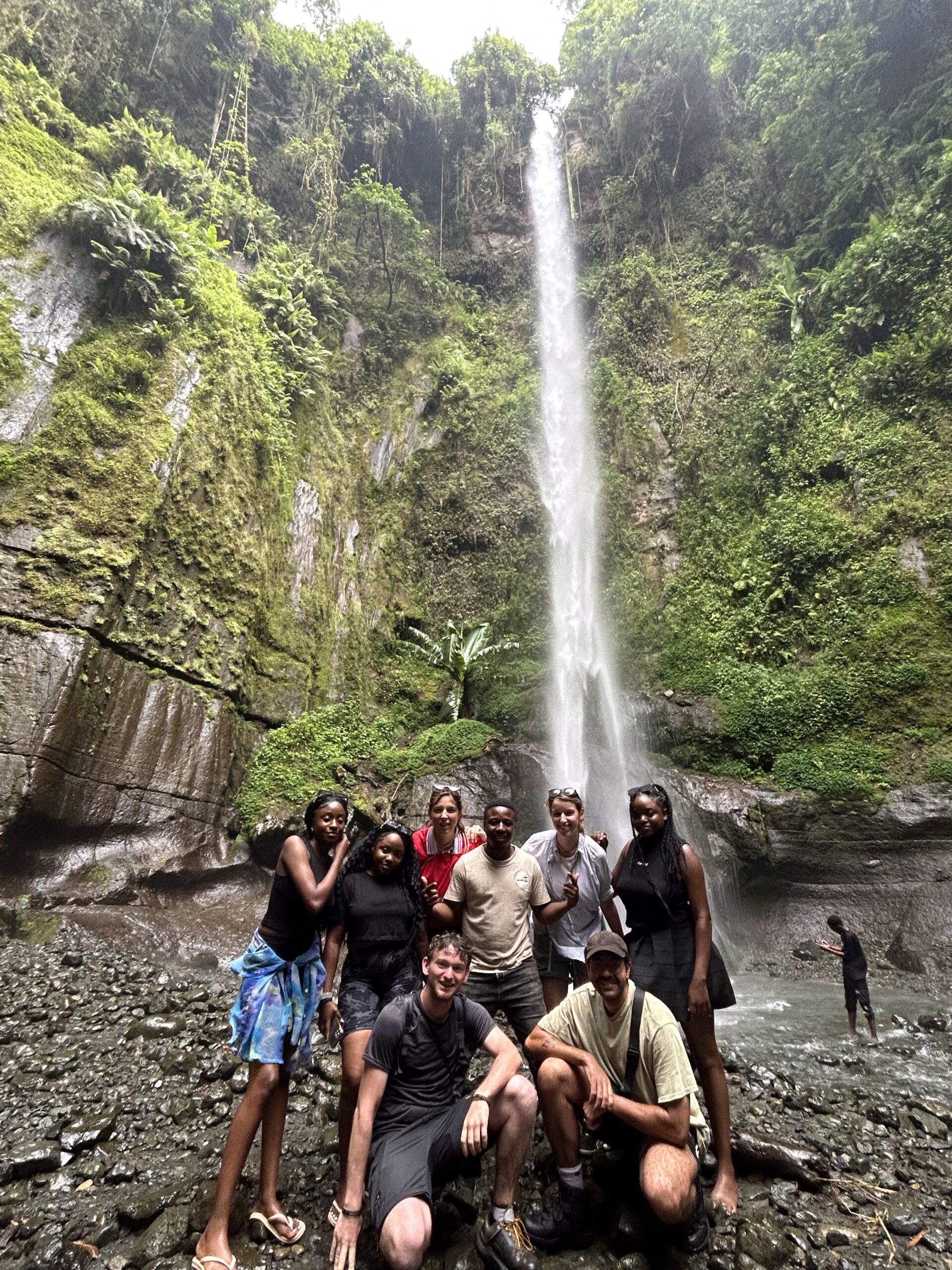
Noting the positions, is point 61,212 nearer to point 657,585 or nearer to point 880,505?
point 657,585

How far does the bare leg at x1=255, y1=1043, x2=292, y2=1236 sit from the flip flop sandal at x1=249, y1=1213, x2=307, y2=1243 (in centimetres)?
1

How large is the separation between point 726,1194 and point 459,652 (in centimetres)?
1076

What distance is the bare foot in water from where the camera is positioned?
2771 mm

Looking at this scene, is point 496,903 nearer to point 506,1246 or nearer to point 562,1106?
point 562,1106

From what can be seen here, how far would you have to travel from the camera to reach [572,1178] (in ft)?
8.68

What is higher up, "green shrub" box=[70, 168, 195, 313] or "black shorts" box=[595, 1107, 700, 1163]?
"green shrub" box=[70, 168, 195, 313]

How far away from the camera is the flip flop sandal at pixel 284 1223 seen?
2.65 meters

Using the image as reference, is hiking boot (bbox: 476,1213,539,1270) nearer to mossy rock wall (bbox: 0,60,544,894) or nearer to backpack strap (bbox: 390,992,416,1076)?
backpack strap (bbox: 390,992,416,1076)

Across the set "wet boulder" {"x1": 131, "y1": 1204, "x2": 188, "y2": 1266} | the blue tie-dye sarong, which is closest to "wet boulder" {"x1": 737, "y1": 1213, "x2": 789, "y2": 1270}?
the blue tie-dye sarong

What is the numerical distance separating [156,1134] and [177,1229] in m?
1.26

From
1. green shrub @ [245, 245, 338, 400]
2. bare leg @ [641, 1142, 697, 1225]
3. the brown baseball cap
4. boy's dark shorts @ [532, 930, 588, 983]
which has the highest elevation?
green shrub @ [245, 245, 338, 400]

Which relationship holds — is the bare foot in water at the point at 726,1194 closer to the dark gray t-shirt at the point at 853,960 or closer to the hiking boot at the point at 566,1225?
the hiking boot at the point at 566,1225

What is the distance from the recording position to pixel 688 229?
19531 mm

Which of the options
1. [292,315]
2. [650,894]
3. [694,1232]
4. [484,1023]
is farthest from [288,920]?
[292,315]
